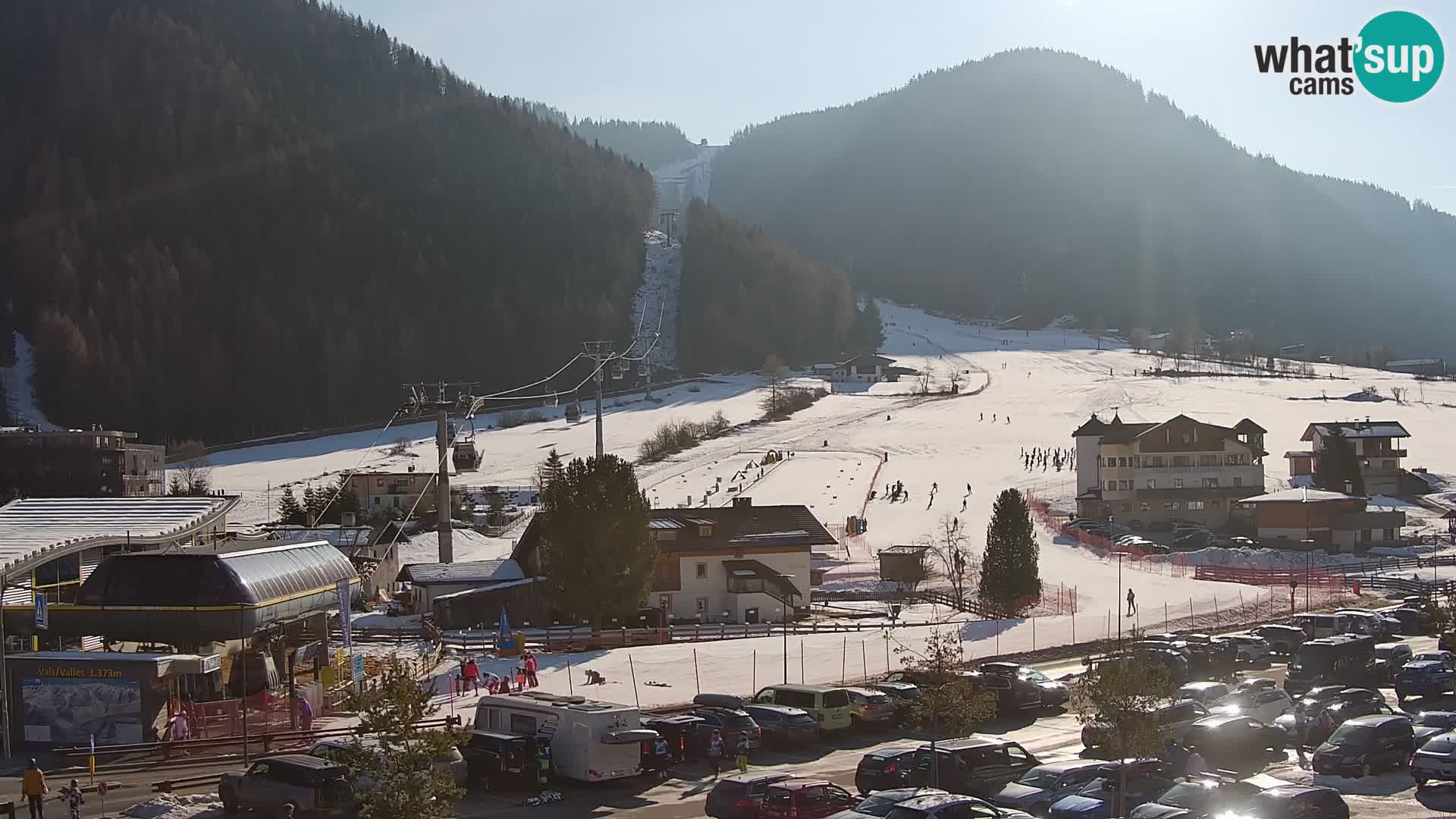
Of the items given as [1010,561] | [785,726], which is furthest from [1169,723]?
[1010,561]

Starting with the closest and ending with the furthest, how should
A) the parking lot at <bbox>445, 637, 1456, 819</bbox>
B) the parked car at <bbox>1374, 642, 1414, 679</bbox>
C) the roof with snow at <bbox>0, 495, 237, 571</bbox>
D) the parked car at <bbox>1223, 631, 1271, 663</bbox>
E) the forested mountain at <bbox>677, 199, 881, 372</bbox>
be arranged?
the parking lot at <bbox>445, 637, 1456, 819</bbox> → the roof with snow at <bbox>0, 495, 237, 571</bbox> → the parked car at <bbox>1374, 642, 1414, 679</bbox> → the parked car at <bbox>1223, 631, 1271, 663</bbox> → the forested mountain at <bbox>677, 199, 881, 372</bbox>

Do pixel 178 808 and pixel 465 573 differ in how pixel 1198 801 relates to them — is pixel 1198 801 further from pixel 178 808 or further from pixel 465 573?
pixel 465 573

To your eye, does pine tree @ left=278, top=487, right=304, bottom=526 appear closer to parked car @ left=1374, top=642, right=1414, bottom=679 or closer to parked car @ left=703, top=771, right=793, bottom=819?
parked car @ left=1374, top=642, right=1414, bottom=679

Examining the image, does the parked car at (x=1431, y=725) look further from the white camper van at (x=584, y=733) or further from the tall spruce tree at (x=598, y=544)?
the tall spruce tree at (x=598, y=544)

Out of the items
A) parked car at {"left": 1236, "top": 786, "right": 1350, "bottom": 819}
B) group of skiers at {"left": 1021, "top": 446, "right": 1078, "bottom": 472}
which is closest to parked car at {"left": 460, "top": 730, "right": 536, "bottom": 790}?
parked car at {"left": 1236, "top": 786, "right": 1350, "bottom": 819}

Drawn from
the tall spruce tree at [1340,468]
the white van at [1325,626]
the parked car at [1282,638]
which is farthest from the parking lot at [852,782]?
the tall spruce tree at [1340,468]

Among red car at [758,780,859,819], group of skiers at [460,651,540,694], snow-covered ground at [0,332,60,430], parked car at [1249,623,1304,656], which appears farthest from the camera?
snow-covered ground at [0,332,60,430]
